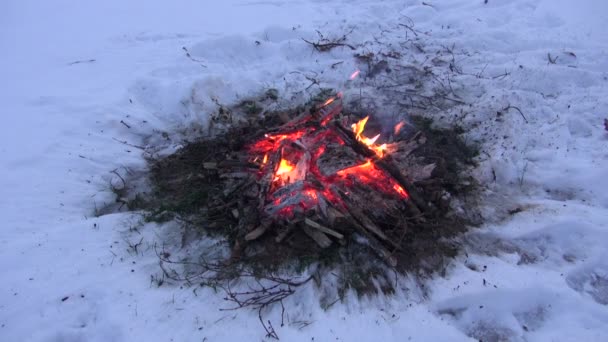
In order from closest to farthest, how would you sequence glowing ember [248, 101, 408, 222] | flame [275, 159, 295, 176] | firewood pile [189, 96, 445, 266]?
firewood pile [189, 96, 445, 266], glowing ember [248, 101, 408, 222], flame [275, 159, 295, 176]

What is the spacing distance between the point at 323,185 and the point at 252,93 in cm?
288

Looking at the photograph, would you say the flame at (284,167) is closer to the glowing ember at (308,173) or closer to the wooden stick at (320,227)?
the glowing ember at (308,173)

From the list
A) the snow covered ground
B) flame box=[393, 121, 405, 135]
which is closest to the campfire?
flame box=[393, 121, 405, 135]

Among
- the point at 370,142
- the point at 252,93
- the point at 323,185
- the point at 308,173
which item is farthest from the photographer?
the point at 252,93

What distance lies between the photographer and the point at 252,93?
21.7 ft

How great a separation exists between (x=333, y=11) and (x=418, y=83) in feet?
10.6

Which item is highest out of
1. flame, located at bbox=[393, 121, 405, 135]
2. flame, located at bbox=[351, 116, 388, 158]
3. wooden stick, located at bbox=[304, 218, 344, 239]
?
flame, located at bbox=[351, 116, 388, 158]

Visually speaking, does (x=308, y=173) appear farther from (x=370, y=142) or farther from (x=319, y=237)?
(x=370, y=142)

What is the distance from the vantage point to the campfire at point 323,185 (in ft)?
13.5

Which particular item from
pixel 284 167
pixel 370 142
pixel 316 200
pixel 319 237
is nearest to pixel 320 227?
pixel 319 237

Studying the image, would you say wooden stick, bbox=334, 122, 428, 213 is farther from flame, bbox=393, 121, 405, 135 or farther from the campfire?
flame, bbox=393, 121, 405, 135

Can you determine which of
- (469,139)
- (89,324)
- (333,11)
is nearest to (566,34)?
(469,139)

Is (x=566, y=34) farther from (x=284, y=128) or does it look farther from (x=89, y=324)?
(x=89, y=324)

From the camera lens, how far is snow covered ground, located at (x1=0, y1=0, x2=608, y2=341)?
11.7 ft
